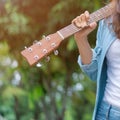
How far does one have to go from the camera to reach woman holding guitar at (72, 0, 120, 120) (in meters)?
2.24

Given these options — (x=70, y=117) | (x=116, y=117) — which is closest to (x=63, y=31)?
(x=116, y=117)

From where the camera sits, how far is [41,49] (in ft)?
7.02

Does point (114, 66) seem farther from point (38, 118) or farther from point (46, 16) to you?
point (38, 118)

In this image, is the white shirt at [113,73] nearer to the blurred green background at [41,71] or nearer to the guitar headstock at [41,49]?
the guitar headstock at [41,49]

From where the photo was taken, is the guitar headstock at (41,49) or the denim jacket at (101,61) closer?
the guitar headstock at (41,49)

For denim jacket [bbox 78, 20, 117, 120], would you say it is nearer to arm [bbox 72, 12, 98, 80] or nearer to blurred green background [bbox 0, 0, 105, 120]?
arm [bbox 72, 12, 98, 80]

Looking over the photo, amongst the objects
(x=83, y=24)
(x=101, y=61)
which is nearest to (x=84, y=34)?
(x=83, y=24)

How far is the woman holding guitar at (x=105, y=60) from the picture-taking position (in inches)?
88.4

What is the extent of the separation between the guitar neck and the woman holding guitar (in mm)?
17

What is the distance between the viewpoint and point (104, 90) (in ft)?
7.82

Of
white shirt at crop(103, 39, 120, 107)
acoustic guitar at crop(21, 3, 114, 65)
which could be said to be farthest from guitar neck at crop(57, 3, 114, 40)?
white shirt at crop(103, 39, 120, 107)

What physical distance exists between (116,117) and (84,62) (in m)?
0.28

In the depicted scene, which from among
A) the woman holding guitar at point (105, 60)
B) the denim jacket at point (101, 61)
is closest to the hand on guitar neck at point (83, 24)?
the woman holding guitar at point (105, 60)

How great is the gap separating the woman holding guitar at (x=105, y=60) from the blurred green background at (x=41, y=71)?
0.92 metres
